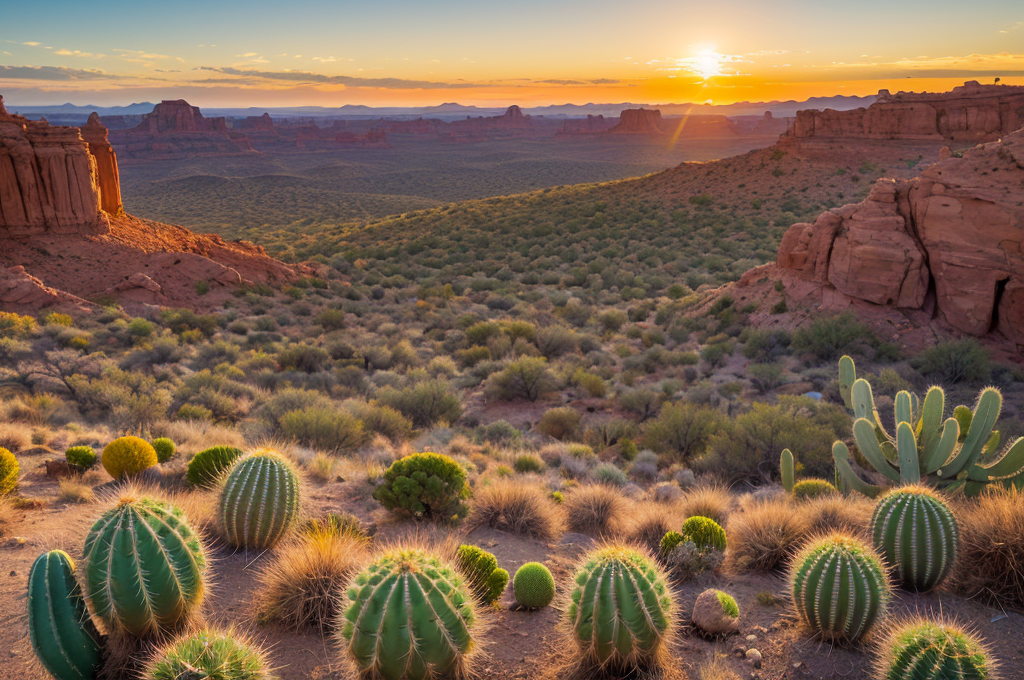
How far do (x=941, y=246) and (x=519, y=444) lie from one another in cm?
1066

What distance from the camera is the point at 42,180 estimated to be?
20531mm

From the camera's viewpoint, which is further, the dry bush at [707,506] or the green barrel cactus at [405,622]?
the dry bush at [707,506]

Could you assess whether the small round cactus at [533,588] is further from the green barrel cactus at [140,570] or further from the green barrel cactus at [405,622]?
the green barrel cactus at [140,570]

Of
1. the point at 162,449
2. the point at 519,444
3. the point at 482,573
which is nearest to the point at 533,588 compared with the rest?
the point at 482,573

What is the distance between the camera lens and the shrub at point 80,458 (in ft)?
22.2

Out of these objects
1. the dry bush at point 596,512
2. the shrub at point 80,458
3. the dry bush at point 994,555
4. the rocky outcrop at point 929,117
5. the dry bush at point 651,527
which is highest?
the rocky outcrop at point 929,117

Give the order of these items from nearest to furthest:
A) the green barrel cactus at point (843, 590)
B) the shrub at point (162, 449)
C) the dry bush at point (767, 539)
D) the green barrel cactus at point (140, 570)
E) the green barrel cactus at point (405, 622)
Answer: the green barrel cactus at point (405, 622)
the green barrel cactus at point (140, 570)
the green barrel cactus at point (843, 590)
the dry bush at point (767, 539)
the shrub at point (162, 449)

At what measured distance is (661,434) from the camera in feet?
34.7


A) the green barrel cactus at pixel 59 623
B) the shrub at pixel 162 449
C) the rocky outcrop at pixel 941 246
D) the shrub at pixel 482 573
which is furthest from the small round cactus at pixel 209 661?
the rocky outcrop at pixel 941 246

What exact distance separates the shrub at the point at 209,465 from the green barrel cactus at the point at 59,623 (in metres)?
2.92

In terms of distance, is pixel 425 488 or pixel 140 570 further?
pixel 425 488

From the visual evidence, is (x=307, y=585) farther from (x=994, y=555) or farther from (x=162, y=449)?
(x=994, y=555)

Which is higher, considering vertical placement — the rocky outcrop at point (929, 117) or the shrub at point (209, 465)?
the rocky outcrop at point (929, 117)

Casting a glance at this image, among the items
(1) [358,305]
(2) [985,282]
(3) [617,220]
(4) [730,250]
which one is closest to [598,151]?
(3) [617,220]
